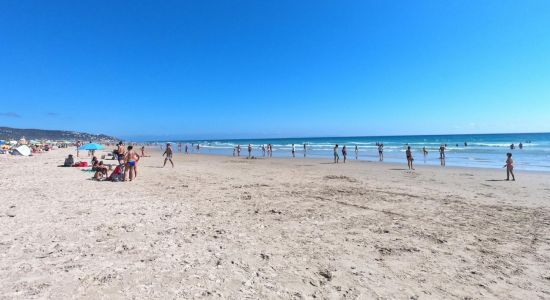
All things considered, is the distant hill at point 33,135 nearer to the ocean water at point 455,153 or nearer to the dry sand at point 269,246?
the ocean water at point 455,153

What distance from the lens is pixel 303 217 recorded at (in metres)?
7.95

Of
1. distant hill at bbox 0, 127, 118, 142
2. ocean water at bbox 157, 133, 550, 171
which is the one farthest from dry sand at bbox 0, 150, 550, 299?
distant hill at bbox 0, 127, 118, 142

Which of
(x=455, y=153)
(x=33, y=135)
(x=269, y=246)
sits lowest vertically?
(x=455, y=153)

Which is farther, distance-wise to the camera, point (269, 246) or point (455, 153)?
point (455, 153)

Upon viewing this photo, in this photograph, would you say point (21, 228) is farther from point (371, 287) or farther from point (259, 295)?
point (371, 287)

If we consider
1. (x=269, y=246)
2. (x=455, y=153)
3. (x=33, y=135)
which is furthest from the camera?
(x=33, y=135)

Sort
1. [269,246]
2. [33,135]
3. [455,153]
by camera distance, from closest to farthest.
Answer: [269,246], [455,153], [33,135]

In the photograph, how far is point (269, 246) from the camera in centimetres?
578

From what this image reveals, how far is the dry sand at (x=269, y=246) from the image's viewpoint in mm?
4195

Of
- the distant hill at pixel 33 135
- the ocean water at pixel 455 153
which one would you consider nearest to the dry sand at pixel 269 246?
the ocean water at pixel 455 153

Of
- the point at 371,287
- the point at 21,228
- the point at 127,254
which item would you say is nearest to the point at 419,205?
the point at 371,287

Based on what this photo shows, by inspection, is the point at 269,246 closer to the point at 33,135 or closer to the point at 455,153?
the point at 455,153

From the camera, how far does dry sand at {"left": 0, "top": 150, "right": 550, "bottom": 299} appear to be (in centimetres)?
420

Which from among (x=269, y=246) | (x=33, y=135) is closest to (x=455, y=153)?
(x=269, y=246)
